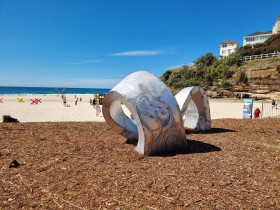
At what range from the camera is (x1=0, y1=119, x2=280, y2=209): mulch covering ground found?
3.70 m

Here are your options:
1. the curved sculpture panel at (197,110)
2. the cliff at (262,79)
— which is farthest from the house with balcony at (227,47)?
the curved sculpture panel at (197,110)

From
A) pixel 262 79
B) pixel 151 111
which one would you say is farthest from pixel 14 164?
pixel 262 79

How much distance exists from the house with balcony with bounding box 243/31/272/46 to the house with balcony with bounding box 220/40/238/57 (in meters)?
5.17

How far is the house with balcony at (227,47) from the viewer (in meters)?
77.1

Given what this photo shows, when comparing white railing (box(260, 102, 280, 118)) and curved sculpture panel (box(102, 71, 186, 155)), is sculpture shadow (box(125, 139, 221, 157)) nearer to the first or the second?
curved sculpture panel (box(102, 71, 186, 155))

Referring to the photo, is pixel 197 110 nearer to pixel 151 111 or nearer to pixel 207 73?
pixel 151 111

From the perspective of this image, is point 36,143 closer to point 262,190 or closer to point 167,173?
point 167,173

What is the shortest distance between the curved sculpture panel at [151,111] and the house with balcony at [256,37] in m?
86.2

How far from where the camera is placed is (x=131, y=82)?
21.3 feet

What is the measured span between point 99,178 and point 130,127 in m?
3.93

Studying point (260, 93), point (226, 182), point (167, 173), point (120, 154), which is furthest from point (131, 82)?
point (260, 93)

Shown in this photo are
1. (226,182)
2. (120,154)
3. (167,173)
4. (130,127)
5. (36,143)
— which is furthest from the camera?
(130,127)

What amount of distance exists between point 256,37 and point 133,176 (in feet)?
294

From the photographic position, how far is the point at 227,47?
78250 millimetres
